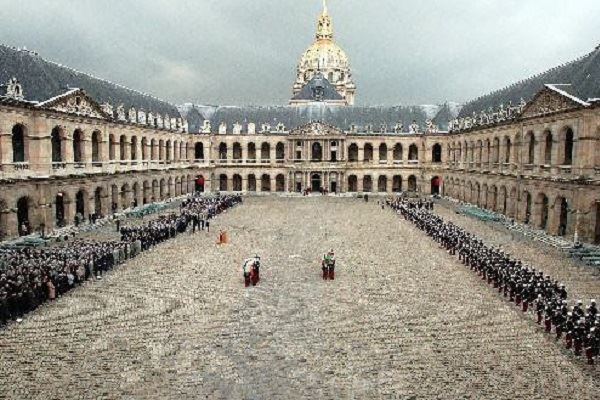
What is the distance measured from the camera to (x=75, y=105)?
43438 mm

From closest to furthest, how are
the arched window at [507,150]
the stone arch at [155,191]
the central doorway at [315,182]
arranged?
the arched window at [507,150], the stone arch at [155,191], the central doorway at [315,182]

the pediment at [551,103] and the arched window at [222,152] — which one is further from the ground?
the pediment at [551,103]

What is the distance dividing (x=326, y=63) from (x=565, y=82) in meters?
82.7

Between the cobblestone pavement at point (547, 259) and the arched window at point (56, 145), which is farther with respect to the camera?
the arched window at point (56, 145)

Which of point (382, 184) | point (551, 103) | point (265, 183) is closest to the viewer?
point (551, 103)

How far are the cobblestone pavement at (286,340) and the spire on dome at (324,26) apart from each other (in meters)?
105

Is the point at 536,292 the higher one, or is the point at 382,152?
the point at 382,152

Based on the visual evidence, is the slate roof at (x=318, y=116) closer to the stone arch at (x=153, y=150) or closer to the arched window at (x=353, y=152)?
the arched window at (x=353, y=152)

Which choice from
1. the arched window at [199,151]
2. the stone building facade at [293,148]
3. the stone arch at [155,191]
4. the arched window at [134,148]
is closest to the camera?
the stone building facade at [293,148]

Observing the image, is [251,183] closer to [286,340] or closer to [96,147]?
[96,147]

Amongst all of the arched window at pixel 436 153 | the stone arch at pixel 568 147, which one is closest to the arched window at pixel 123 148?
the stone arch at pixel 568 147

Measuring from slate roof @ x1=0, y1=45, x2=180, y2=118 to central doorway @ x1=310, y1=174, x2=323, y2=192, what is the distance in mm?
30297

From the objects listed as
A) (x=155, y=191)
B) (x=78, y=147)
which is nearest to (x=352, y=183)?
(x=155, y=191)

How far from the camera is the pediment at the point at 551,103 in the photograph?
37.4 metres
